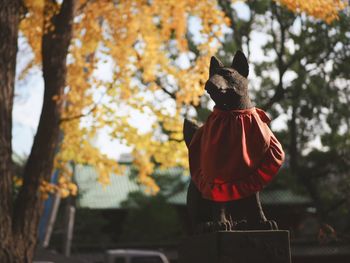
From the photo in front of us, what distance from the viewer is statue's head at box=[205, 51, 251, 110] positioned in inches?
173

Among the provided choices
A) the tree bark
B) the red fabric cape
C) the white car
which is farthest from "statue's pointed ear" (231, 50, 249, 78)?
the white car

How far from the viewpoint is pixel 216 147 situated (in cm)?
445

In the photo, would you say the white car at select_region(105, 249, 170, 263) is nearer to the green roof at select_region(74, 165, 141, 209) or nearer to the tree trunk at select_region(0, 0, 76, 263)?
the green roof at select_region(74, 165, 141, 209)

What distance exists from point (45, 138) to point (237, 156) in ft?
17.1

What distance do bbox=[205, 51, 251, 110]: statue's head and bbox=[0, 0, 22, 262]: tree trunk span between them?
451 centimetres

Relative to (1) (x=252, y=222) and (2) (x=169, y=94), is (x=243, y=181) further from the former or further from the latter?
(2) (x=169, y=94)

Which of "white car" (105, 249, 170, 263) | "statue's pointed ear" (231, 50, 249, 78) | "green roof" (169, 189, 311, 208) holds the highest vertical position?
"statue's pointed ear" (231, 50, 249, 78)

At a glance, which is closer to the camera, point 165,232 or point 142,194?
point 165,232

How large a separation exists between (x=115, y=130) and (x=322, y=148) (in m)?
8.82

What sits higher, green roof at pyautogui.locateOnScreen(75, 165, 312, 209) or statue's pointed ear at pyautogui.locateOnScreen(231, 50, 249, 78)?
statue's pointed ear at pyautogui.locateOnScreen(231, 50, 249, 78)

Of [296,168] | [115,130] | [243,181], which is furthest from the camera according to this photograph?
[296,168]

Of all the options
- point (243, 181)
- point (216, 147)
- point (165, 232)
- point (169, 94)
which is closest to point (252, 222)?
point (243, 181)

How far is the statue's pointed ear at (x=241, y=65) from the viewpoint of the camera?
469 centimetres

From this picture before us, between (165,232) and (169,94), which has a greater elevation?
(169,94)
